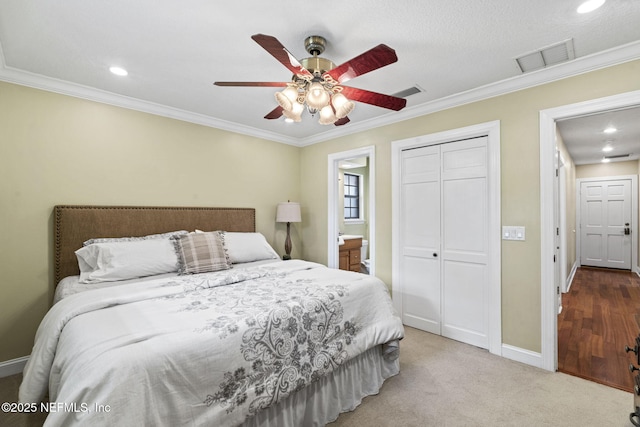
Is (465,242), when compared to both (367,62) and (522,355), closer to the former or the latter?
(522,355)

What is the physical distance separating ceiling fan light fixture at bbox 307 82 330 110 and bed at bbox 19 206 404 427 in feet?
4.09

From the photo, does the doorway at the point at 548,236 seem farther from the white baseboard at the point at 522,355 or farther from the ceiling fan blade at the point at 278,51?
the ceiling fan blade at the point at 278,51

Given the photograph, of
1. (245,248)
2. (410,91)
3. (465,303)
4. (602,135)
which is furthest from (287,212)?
(602,135)

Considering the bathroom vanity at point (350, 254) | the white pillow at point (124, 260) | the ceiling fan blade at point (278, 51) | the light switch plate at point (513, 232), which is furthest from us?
the bathroom vanity at point (350, 254)

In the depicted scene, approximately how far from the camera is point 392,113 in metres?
3.40

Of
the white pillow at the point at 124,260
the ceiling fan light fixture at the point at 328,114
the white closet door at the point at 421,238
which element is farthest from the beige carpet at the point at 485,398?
the ceiling fan light fixture at the point at 328,114

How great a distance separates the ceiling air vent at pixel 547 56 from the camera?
6.82ft

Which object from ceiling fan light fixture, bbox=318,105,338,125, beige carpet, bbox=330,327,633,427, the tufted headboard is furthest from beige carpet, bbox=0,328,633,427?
ceiling fan light fixture, bbox=318,105,338,125

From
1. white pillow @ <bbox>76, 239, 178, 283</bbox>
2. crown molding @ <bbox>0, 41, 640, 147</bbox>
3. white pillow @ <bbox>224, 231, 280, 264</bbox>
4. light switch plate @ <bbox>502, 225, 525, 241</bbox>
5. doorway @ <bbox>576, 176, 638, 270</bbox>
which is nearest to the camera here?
crown molding @ <bbox>0, 41, 640, 147</bbox>

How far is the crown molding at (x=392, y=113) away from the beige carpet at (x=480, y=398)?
7.98ft

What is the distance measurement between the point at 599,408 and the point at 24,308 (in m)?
4.47

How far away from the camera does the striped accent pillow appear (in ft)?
8.58

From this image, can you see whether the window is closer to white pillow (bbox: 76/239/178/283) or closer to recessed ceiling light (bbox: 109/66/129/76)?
white pillow (bbox: 76/239/178/283)

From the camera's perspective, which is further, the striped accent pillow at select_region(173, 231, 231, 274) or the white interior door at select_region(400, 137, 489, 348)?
the white interior door at select_region(400, 137, 489, 348)
